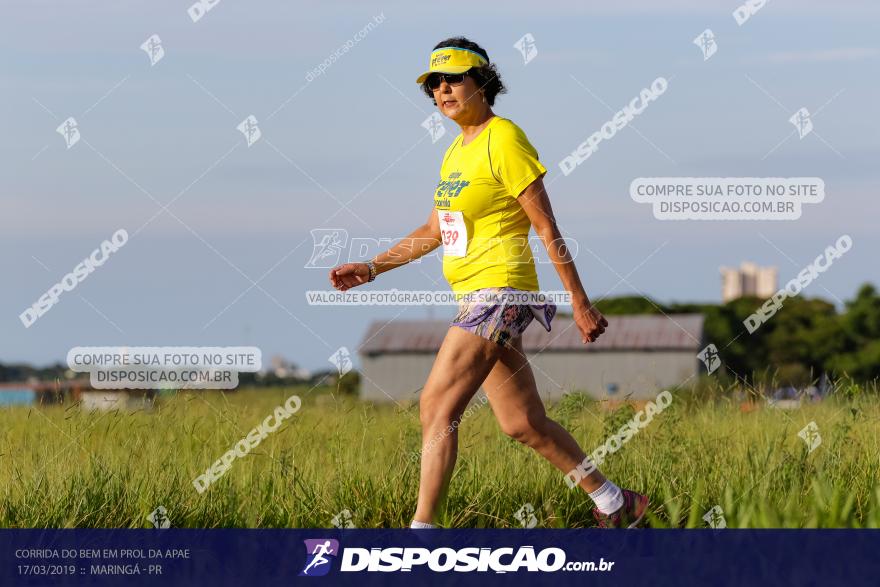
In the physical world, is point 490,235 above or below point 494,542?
above

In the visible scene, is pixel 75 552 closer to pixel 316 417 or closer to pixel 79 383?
pixel 79 383

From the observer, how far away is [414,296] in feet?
22.5

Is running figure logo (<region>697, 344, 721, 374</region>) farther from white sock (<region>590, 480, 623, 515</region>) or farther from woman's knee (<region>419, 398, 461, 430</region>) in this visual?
woman's knee (<region>419, 398, 461, 430</region>)

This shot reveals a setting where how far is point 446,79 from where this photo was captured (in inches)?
235

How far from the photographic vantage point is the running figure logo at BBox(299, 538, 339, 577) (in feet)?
18.5

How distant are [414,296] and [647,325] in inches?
1709

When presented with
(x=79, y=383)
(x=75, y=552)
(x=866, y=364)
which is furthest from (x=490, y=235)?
(x=866, y=364)

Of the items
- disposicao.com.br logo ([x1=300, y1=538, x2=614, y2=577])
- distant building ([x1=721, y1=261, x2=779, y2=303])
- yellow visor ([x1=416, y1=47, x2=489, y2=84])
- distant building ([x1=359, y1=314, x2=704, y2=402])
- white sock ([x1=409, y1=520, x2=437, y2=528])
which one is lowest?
disposicao.com.br logo ([x1=300, y1=538, x2=614, y2=577])

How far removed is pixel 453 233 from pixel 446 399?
0.84 metres

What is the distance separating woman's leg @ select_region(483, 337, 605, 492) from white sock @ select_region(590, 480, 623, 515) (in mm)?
351

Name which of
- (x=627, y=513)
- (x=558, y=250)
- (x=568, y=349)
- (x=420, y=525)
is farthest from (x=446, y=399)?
(x=568, y=349)

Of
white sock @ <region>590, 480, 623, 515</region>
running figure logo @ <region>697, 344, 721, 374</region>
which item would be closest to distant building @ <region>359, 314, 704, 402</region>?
running figure logo @ <region>697, 344, 721, 374</region>

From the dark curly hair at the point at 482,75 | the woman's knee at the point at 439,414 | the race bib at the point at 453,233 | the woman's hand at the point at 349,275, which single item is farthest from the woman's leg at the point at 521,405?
the dark curly hair at the point at 482,75

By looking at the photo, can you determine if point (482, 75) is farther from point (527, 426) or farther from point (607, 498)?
point (607, 498)
